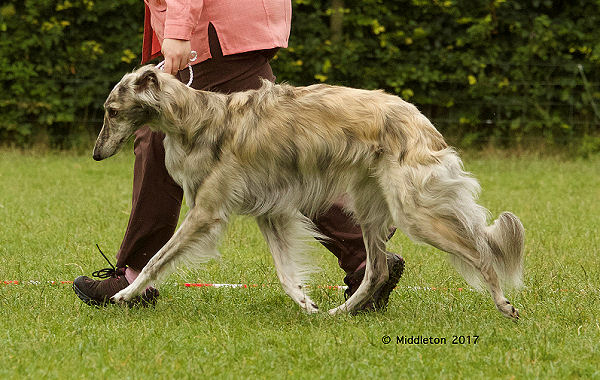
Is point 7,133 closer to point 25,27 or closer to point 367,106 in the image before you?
point 25,27

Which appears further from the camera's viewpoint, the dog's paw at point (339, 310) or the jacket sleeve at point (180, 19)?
the dog's paw at point (339, 310)

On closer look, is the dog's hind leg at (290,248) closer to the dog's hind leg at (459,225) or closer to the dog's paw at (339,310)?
the dog's paw at (339,310)

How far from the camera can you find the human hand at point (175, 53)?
448cm

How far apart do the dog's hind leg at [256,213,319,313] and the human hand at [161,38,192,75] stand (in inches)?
36.1

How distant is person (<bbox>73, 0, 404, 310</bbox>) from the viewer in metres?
4.70

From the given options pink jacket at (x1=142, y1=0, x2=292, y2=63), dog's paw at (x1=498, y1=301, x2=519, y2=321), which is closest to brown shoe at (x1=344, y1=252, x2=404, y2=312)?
dog's paw at (x1=498, y1=301, x2=519, y2=321)

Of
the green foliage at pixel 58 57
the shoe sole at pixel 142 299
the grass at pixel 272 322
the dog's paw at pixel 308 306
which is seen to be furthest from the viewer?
the green foliage at pixel 58 57

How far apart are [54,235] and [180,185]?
2.89 m

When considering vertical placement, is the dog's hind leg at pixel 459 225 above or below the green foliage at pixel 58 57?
above

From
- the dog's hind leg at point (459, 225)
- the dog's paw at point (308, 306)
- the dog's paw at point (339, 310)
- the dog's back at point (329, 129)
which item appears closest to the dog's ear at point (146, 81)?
the dog's back at point (329, 129)

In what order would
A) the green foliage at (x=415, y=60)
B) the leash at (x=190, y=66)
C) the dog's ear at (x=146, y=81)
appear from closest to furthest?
1. the dog's ear at (x=146, y=81)
2. the leash at (x=190, y=66)
3. the green foliage at (x=415, y=60)

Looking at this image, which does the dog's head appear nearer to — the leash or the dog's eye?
the dog's eye

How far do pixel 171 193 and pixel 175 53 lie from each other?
815mm

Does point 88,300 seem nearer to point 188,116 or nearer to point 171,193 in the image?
point 171,193
